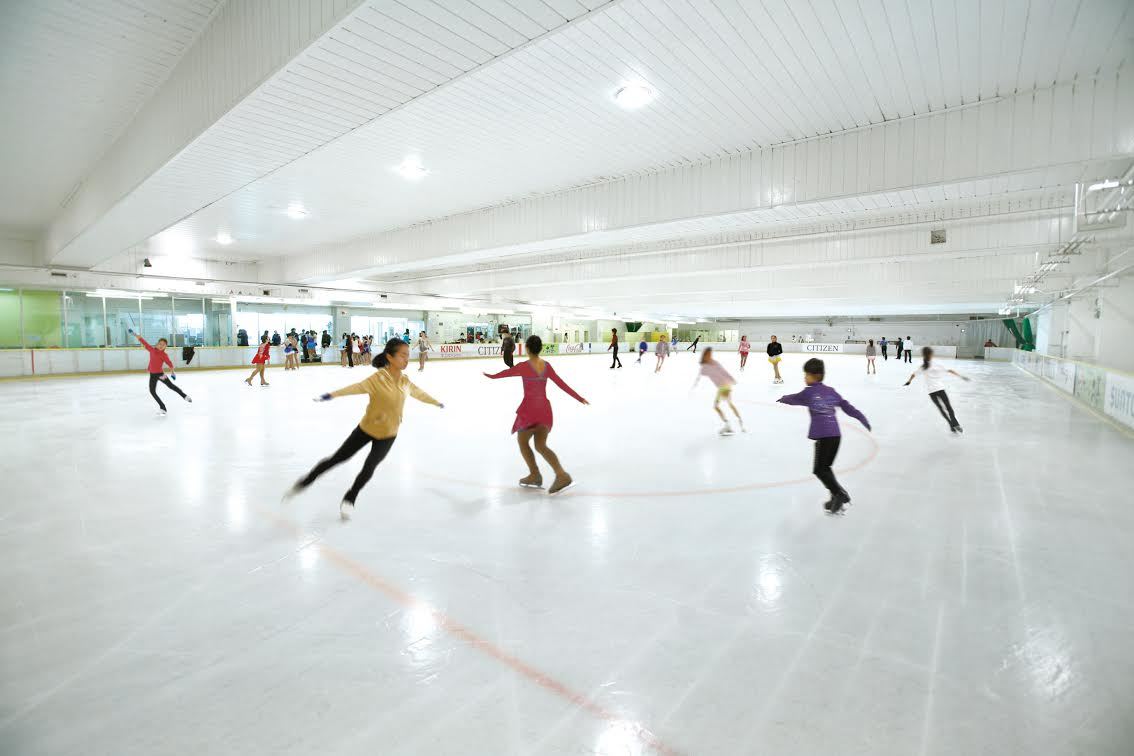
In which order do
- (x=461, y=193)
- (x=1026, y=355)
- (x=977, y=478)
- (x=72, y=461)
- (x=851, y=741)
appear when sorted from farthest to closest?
(x=1026, y=355), (x=461, y=193), (x=72, y=461), (x=977, y=478), (x=851, y=741)

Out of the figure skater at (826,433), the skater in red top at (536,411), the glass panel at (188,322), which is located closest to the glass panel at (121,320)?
the glass panel at (188,322)

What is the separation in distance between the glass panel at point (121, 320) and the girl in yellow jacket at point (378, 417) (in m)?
20.6

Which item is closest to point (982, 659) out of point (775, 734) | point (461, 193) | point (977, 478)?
point (775, 734)

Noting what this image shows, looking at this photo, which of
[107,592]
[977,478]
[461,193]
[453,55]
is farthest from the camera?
[461,193]

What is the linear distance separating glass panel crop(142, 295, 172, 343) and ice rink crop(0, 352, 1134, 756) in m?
16.9

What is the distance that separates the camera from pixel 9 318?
1661 centimetres

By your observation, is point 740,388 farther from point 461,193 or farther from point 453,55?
point 453,55

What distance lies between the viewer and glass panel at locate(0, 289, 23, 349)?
16438 millimetres

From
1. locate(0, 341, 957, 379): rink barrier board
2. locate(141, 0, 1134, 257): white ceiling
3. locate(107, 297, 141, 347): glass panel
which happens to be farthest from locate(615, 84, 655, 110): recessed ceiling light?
locate(107, 297, 141, 347): glass panel

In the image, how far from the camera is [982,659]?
7.95ft

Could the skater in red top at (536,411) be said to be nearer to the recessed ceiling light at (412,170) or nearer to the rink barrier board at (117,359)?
the recessed ceiling light at (412,170)

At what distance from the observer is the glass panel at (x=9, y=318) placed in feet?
53.9

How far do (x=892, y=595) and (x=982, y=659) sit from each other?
0.61m

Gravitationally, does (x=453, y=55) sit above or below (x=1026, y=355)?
above
